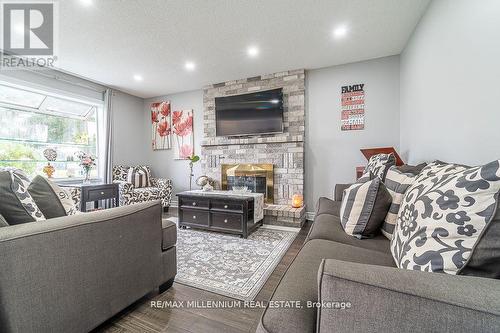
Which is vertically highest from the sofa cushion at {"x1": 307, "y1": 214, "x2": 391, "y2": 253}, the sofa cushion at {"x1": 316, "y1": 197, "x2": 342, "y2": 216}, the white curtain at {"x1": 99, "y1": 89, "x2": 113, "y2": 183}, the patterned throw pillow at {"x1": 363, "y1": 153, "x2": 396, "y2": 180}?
the white curtain at {"x1": 99, "y1": 89, "x2": 113, "y2": 183}

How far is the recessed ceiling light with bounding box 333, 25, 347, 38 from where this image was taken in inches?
93.0

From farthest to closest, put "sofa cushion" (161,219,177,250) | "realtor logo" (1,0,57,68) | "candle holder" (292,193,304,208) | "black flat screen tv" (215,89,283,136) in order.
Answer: "black flat screen tv" (215,89,283,136)
"candle holder" (292,193,304,208)
"realtor logo" (1,0,57,68)
"sofa cushion" (161,219,177,250)

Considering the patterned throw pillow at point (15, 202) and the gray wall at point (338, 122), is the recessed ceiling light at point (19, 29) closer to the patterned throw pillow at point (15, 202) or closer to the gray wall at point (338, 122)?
the patterned throw pillow at point (15, 202)

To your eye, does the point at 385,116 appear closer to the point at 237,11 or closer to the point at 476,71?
the point at 476,71

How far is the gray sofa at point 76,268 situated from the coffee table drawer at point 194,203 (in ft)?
4.72

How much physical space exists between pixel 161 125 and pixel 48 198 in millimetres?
3739

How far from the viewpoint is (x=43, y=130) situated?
133 inches

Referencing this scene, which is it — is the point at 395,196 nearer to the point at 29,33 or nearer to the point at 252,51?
the point at 252,51

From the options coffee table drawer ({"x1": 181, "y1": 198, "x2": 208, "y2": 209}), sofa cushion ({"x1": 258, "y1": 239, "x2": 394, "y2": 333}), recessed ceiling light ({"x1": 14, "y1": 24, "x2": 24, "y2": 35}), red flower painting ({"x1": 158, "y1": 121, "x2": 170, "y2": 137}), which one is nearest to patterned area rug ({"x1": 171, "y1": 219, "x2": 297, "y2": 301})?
coffee table drawer ({"x1": 181, "y1": 198, "x2": 208, "y2": 209})

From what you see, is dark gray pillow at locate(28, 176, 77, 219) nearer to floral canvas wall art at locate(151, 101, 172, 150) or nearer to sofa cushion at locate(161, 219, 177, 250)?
sofa cushion at locate(161, 219, 177, 250)

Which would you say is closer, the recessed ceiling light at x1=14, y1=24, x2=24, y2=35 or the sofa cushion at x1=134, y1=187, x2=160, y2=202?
the recessed ceiling light at x1=14, y1=24, x2=24, y2=35

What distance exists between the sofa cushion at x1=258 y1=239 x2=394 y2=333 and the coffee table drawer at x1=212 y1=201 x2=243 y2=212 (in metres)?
1.51

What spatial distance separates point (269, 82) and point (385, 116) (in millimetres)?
1877

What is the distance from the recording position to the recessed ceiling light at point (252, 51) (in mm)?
2779
